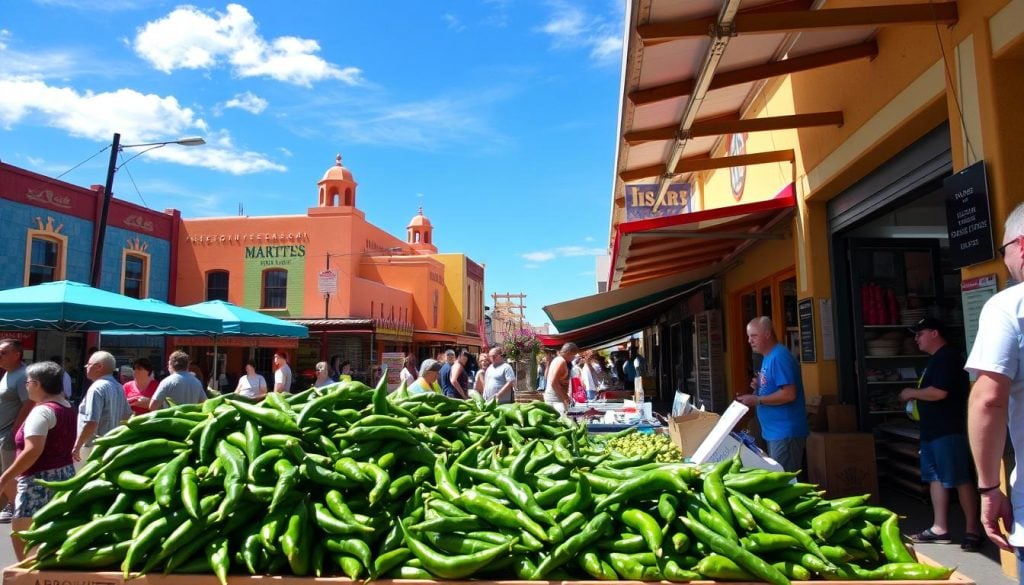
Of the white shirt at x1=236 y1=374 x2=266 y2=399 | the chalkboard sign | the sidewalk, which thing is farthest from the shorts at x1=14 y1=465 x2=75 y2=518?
the chalkboard sign

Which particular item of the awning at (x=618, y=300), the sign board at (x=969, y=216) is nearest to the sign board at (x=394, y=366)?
the awning at (x=618, y=300)

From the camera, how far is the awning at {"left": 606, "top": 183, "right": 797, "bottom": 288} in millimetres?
6930

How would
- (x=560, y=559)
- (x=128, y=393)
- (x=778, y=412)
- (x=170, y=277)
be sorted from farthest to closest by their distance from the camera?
(x=170, y=277), (x=128, y=393), (x=778, y=412), (x=560, y=559)

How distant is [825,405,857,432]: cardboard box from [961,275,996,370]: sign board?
2174mm

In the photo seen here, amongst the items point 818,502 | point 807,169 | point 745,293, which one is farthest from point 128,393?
point 745,293

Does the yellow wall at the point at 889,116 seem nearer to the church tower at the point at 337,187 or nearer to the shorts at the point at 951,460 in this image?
the shorts at the point at 951,460

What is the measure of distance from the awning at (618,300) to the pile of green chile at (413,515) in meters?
8.15

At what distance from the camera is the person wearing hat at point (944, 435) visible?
4.74m

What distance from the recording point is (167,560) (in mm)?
2215

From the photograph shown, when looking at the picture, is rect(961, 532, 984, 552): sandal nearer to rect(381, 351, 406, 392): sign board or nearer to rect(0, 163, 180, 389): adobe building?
rect(381, 351, 406, 392): sign board

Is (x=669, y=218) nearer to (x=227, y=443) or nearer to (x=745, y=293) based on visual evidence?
(x=745, y=293)

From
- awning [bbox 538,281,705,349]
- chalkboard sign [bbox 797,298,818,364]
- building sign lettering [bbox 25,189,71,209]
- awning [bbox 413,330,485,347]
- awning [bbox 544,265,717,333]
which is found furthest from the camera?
awning [bbox 413,330,485,347]

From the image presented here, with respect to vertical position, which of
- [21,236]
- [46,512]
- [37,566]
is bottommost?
[37,566]

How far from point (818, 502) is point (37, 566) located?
2.83 m
